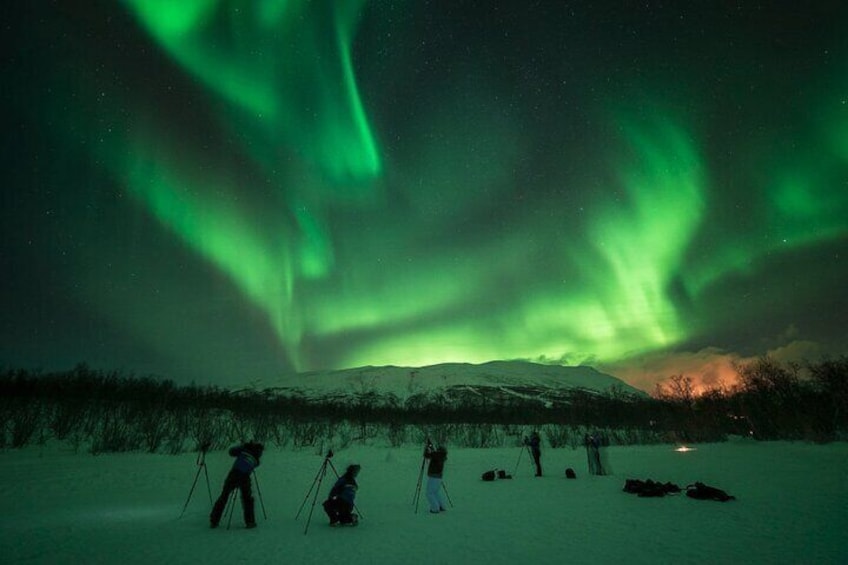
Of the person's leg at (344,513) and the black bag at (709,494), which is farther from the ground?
the black bag at (709,494)

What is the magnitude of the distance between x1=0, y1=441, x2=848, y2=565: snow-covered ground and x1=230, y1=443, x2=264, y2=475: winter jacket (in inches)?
52.1

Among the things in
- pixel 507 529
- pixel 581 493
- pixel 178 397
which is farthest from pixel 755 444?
pixel 178 397

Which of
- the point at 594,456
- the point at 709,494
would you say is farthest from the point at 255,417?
the point at 709,494

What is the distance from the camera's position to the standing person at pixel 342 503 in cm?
1065

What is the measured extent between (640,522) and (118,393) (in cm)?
3753

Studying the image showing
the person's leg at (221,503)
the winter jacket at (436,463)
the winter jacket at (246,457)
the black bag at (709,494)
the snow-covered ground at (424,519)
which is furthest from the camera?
the winter jacket at (436,463)

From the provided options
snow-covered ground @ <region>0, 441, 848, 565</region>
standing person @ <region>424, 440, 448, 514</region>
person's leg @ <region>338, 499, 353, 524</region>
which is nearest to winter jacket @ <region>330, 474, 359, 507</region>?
person's leg @ <region>338, 499, 353, 524</region>

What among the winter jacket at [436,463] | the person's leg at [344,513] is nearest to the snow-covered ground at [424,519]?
the person's leg at [344,513]

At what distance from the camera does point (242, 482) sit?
10031 mm

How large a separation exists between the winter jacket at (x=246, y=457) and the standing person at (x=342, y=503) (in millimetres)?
2041

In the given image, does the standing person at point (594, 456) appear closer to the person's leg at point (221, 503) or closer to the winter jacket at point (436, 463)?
the winter jacket at point (436, 463)

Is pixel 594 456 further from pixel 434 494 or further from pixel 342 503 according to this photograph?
pixel 342 503

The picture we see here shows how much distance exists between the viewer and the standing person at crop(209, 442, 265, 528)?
9.98 meters

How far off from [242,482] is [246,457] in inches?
21.2
